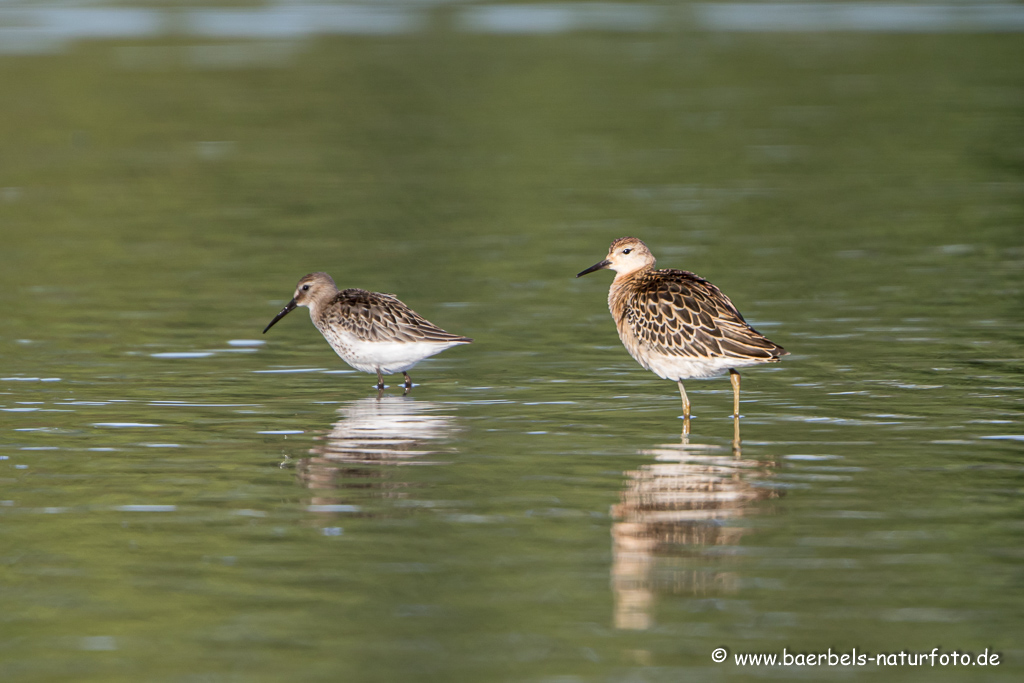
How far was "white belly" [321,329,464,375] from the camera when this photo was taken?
1541cm

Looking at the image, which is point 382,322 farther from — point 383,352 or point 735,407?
point 735,407

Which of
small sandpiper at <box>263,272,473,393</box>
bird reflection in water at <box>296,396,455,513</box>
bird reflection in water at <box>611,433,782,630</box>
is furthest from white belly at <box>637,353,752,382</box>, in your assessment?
small sandpiper at <box>263,272,473,393</box>

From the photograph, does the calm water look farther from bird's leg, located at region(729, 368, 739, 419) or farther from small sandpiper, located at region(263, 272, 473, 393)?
small sandpiper, located at region(263, 272, 473, 393)

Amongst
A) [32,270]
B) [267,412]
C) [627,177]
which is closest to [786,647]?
[267,412]

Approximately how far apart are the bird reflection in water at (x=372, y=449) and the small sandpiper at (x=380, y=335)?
0.39 metres

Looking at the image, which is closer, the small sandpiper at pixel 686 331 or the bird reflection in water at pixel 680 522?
the bird reflection in water at pixel 680 522

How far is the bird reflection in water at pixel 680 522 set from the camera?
9438 mm

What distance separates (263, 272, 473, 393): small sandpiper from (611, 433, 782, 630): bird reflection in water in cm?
330

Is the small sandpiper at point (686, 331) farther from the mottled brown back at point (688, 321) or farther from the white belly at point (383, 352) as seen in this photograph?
the white belly at point (383, 352)

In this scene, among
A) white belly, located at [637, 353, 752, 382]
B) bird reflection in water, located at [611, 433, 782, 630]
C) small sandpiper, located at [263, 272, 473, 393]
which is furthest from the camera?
small sandpiper, located at [263, 272, 473, 393]

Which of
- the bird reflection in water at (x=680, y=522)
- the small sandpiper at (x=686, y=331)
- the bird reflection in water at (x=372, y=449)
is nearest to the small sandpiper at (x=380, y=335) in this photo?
the bird reflection in water at (x=372, y=449)

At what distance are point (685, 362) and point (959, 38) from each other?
41840 millimetres

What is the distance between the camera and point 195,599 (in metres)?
9.51

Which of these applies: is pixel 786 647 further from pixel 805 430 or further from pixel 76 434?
pixel 76 434
